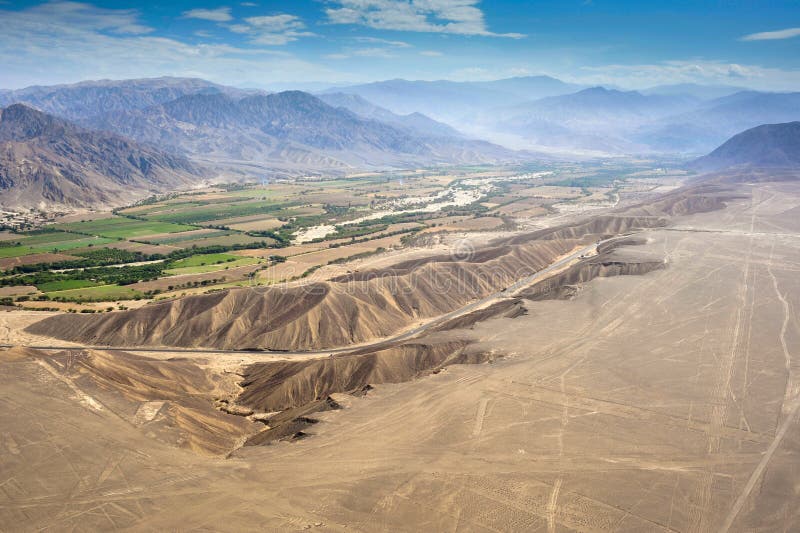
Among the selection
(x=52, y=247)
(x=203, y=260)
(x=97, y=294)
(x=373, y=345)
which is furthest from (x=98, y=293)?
(x=373, y=345)

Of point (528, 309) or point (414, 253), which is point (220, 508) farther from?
point (414, 253)

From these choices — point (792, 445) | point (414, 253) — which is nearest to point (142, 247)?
point (414, 253)

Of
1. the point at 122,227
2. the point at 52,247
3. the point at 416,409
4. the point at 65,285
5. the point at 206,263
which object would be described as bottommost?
the point at 416,409

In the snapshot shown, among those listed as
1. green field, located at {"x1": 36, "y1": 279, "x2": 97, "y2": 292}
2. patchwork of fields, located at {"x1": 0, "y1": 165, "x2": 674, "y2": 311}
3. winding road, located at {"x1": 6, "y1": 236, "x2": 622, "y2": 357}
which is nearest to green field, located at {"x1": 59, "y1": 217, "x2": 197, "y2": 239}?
patchwork of fields, located at {"x1": 0, "y1": 165, "x2": 674, "y2": 311}

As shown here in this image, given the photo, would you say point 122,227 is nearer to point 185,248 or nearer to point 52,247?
point 52,247

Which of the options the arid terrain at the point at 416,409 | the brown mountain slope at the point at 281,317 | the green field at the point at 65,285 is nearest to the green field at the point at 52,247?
the green field at the point at 65,285

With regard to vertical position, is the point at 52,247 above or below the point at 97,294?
above
